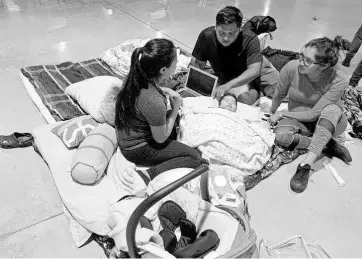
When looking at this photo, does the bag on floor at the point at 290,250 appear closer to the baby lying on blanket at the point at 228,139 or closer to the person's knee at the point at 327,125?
the baby lying on blanket at the point at 228,139

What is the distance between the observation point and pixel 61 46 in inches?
171

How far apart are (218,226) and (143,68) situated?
102 centimetres

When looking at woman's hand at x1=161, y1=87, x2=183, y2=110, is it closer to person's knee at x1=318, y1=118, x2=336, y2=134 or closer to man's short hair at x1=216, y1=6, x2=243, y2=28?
man's short hair at x1=216, y1=6, x2=243, y2=28

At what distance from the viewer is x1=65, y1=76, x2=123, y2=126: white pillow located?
2.47m

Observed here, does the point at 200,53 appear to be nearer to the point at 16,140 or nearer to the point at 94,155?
the point at 94,155

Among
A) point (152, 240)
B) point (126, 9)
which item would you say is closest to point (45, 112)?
point (152, 240)

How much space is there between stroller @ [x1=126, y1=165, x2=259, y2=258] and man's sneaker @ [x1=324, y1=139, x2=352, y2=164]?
1216 millimetres

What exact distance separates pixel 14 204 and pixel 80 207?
21.5 inches

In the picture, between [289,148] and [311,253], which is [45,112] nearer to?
[289,148]

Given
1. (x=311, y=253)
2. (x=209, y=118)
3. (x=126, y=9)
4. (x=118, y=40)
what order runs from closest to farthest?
(x=311, y=253), (x=209, y=118), (x=118, y=40), (x=126, y=9)

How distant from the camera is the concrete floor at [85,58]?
80.2 inches

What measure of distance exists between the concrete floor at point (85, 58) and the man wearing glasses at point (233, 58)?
97 cm

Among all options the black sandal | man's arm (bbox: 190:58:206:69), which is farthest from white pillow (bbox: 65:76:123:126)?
man's arm (bbox: 190:58:206:69)

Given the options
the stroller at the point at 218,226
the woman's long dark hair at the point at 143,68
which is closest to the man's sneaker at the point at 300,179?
the stroller at the point at 218,226
